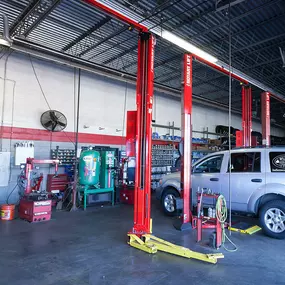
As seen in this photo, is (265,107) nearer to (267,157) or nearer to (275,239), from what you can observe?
(267,157)

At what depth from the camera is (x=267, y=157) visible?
16.4 ft

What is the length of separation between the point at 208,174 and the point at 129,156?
2.09 m

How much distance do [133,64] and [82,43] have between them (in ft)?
6.89

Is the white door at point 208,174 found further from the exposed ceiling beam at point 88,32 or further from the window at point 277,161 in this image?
the exposed ceiling beam at point 88,32

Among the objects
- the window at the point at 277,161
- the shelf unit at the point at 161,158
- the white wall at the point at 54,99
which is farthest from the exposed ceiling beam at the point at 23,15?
the shelf unit at the point at 161,158

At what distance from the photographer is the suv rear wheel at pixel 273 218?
15.1 feet

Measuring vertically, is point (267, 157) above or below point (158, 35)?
below

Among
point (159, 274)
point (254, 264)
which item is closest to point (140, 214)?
point (159, 274)

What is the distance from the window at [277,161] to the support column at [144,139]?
8.05 ft

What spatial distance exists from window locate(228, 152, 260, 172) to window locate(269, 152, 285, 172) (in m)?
0.27

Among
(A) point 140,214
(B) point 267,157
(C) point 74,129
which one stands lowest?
(A) point 140,214

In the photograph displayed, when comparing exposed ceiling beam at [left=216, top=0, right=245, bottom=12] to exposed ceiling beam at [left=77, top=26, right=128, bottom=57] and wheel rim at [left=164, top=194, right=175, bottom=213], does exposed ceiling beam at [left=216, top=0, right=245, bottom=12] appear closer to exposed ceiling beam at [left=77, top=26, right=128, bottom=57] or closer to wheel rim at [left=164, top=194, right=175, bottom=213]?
exposed ceiling beam at [left=77, top=26, right=128, bottom=57]

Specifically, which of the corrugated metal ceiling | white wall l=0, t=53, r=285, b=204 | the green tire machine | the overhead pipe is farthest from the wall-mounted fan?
the overhead pipe

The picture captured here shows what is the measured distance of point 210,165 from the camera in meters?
6.06
